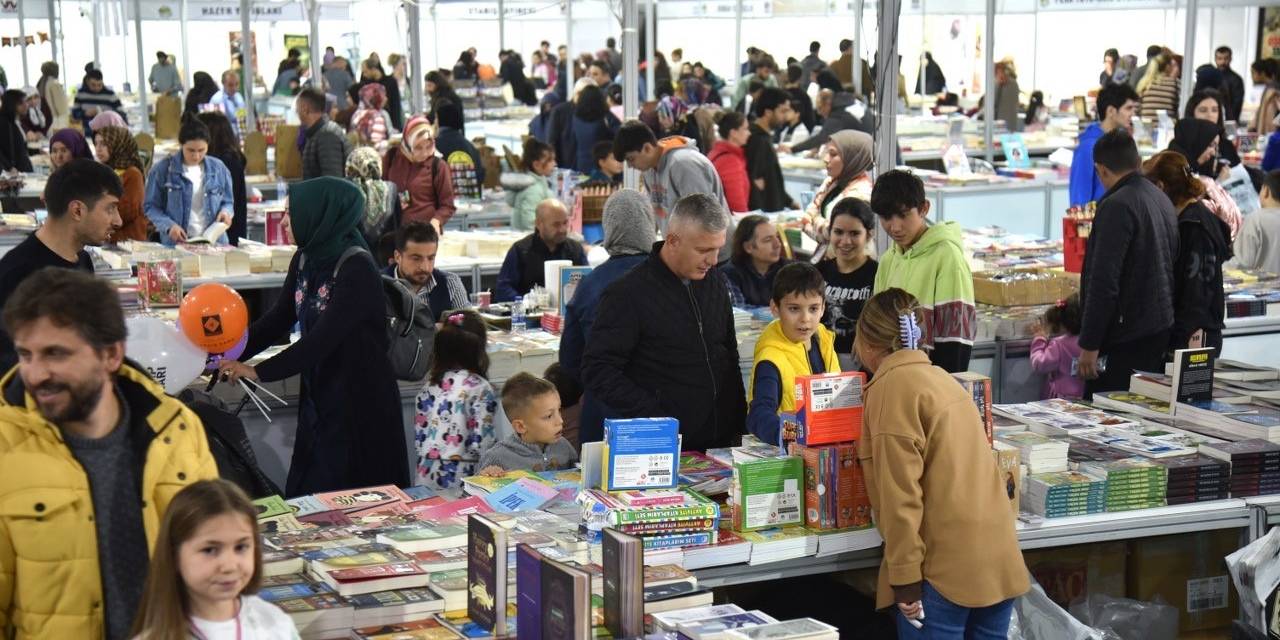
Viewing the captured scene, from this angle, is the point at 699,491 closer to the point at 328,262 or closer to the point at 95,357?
the point at 328,262

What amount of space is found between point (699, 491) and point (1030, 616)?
3.33 ft

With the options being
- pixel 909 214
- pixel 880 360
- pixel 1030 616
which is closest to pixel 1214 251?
pixel 909 214

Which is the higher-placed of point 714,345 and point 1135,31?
point 1135,31

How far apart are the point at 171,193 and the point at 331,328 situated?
4.15 m

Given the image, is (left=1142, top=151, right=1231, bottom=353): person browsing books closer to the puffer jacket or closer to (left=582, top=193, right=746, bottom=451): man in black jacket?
(left=582, top=193, right=746, bottom=451): man in black jacket

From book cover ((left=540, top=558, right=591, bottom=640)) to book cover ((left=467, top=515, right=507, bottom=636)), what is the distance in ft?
0.52

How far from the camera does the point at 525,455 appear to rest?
4711mm

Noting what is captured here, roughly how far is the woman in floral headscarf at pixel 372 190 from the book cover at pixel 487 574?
5.13 metres

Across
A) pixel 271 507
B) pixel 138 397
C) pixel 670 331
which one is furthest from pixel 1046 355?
pixel 138 397

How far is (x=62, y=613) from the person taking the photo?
8.96 feet

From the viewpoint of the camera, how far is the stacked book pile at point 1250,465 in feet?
15.0

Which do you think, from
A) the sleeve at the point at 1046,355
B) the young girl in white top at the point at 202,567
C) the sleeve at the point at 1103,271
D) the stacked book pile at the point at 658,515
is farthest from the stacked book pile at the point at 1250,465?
the young girl in white top at the point at 202,567

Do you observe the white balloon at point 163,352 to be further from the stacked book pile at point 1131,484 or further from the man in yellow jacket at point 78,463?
the stacked book pile at point 1131,484

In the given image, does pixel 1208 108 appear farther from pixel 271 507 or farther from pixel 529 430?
pixel 271 507
